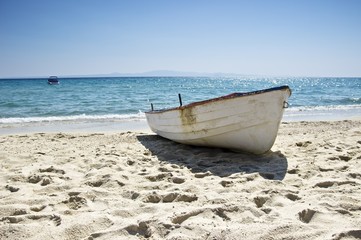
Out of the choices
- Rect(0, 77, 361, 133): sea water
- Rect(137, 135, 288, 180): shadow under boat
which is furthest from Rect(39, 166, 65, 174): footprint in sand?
Rect(0, 77, 361, 133): sea water

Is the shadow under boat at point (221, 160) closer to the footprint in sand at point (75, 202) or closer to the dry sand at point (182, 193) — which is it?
the dry sand at point (182, 193)

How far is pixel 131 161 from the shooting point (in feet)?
16.2

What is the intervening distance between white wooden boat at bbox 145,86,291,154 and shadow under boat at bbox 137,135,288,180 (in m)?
0.18

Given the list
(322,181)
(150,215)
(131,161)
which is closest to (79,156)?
(131,161)

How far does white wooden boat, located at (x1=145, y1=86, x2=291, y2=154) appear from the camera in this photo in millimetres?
4738

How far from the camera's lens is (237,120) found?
4.98 meters

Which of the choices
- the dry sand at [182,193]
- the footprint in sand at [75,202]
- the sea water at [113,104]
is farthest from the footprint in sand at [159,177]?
the sea water at [113,104]

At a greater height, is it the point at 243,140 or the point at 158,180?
the point at 243,140

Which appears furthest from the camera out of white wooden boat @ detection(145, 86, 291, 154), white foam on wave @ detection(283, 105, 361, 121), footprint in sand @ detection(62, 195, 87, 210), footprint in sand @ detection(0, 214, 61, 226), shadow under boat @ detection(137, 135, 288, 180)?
white foam on wave @ detection(283, 105, 361, 121)

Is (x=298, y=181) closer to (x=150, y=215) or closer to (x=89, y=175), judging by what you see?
(x=150, y=215)

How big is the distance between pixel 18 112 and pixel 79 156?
39.6 feet

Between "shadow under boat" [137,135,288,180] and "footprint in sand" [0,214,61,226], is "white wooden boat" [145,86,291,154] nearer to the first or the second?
"shadow under boat" [137,135,288,180]

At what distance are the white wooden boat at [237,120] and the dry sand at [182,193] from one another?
268 mm

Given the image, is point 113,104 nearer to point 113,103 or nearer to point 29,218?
point 113,103
